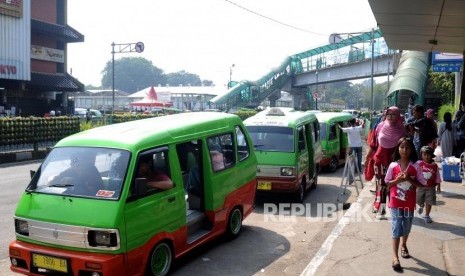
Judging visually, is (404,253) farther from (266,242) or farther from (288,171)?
(288,171)

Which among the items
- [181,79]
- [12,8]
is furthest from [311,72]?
[181,79]

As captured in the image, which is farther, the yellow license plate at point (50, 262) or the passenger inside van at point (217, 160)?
the passenger inside van at point (217, 160)

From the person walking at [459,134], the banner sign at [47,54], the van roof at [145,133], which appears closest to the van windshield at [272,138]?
the van roof at [145,133]

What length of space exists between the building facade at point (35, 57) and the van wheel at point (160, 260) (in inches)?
1065

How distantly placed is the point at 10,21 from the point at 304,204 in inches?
1080

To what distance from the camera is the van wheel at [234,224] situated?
24.5 feet

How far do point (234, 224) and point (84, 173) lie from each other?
2.96 m

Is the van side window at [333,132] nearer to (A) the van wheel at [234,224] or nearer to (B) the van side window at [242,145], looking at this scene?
(B) the van side window at [242,145]

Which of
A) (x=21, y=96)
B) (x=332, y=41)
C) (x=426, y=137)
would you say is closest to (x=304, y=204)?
(x=426, y=137)

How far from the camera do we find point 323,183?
541 inches

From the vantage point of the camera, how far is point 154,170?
19.1ft

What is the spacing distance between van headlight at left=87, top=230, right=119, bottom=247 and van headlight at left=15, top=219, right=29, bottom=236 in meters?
0.88

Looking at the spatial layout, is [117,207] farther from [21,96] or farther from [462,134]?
[21,96]

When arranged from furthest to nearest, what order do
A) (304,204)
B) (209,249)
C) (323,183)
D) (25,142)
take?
(25,142) → (323,183) → (304,204) → (209,249)
